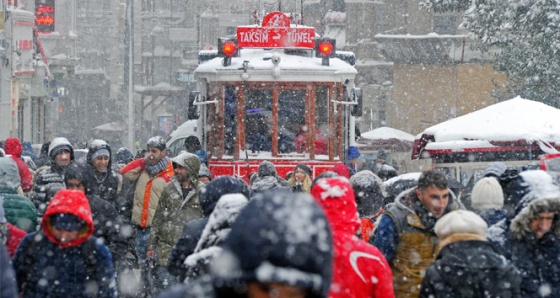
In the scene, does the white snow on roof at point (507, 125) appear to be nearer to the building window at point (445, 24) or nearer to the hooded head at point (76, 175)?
the hooded head at point (76, 175)

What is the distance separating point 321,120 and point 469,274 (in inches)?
363

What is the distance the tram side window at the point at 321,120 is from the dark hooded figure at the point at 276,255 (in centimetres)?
1183

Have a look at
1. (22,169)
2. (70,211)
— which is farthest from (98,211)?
(22,169)

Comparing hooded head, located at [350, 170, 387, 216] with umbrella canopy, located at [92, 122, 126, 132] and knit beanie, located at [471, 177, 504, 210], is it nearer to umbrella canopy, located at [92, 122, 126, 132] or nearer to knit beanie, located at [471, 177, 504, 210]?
knit beanie, located at [471, 177, 504, 210]

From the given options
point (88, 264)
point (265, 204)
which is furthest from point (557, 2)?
point (265, 204)

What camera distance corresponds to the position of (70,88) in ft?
212

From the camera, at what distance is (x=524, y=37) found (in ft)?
78.5

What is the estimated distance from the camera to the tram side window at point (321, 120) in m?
14.8

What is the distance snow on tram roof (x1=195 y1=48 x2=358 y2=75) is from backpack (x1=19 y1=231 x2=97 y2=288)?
8792mm

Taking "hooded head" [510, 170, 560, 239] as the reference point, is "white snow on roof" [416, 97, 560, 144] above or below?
above

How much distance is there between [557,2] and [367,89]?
25768 millimetres

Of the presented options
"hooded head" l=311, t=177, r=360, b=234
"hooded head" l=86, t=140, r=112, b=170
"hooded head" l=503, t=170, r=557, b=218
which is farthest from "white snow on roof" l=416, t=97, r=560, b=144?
"hooded head" l=311, t=177, r=360, b=234

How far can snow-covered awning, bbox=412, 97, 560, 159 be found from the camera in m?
13.6

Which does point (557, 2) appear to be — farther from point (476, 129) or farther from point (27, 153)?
point (27, 153)
